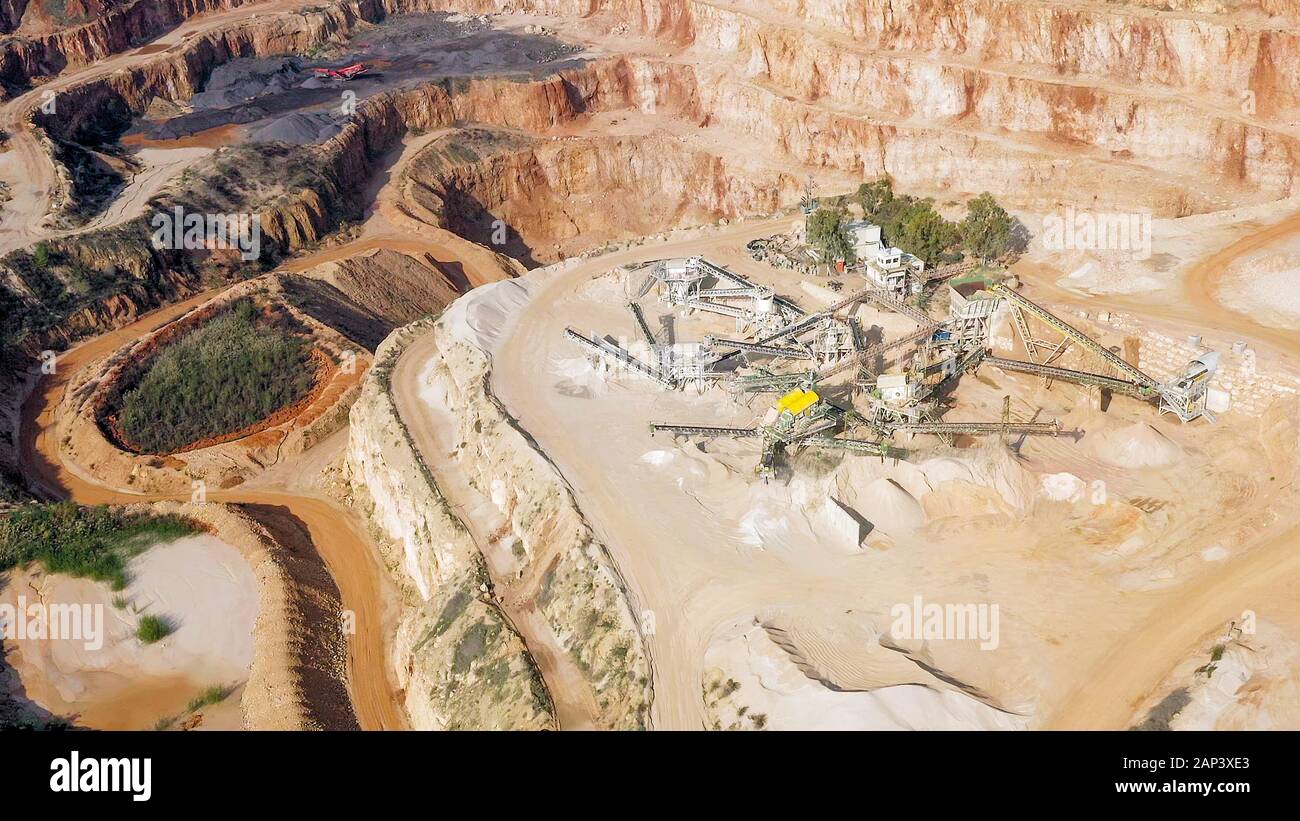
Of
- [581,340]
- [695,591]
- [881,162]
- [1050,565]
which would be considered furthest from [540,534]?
[881,162]

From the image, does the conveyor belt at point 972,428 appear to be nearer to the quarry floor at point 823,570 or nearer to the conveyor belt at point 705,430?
the quarry floor at point 823,570

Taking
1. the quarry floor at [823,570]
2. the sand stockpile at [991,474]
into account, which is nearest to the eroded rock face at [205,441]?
the quarry floor at [823,570]

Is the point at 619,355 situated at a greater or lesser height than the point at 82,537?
greater

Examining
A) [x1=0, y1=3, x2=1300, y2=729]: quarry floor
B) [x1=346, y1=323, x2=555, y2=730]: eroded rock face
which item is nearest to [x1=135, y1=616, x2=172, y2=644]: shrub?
[x1=0, y1=3, x2=1300, y2=729]: quarry floor

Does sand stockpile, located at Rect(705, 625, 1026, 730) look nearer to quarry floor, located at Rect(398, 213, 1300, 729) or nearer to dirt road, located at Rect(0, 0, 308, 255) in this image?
quarry floor, located at Rect(398, 213, 1300, 729)

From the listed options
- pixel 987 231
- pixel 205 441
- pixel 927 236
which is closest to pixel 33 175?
pixel 205 441

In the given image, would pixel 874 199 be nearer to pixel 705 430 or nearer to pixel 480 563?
pixel 705 430
